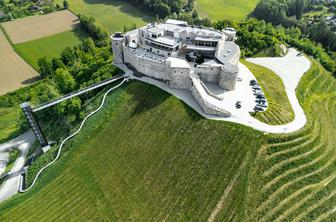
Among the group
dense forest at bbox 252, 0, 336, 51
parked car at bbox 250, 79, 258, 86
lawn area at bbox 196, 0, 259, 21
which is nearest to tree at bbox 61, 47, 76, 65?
parked car at bbox 250, 79, 258, 86

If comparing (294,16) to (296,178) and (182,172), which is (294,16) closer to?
(296,178)

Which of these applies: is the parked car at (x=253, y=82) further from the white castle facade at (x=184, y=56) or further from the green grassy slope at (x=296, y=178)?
the green grassy slope at (x=296, y=178)

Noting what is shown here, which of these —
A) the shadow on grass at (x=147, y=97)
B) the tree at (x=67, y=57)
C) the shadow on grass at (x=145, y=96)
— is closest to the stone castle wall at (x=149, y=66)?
the shadow on grass at (x=147, y=97)

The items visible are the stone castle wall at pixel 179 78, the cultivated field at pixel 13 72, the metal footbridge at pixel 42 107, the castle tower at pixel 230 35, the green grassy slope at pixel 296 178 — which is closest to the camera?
the green grassy slope at pixel 296 178

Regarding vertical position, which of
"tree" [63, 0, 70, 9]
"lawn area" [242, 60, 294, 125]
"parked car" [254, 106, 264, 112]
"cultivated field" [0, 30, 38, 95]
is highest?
"parked car" [254, 106, 264, 112]

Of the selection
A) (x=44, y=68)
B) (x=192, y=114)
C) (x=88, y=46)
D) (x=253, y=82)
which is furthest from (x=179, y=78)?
(x=88, y=46)

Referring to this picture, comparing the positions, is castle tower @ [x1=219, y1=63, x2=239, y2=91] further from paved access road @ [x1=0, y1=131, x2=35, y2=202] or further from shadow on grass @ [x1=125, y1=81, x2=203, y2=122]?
paved access road @ [x1=0, y1=131, x2=35, y2=202]

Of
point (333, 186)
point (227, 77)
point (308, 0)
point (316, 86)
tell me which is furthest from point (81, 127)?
point (308, 0)
